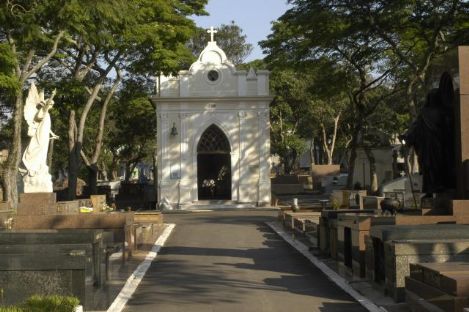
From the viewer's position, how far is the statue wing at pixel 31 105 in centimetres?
2044

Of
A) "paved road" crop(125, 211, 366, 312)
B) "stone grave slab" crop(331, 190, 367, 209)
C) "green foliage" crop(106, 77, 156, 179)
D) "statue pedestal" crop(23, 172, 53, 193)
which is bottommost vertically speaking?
"paved road" crop(125, 211, 366, 312)

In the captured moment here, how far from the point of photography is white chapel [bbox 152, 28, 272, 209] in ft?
125

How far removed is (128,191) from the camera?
4638cm

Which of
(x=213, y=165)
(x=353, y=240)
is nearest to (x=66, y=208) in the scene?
(x=353, y=240)

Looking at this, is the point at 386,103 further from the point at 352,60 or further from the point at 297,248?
the point at 297,248

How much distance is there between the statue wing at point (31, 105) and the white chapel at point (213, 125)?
56.7 ft

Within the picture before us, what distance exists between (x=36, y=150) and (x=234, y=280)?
30.3 ft

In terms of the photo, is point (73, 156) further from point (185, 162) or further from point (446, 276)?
point (446, 276)

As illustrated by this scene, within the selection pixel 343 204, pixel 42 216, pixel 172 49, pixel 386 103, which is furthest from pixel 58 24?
pixel 386 103

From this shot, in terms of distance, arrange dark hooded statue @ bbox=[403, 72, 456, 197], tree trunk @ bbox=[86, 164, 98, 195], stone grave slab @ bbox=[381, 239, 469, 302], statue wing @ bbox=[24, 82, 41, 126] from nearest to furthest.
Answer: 1. stone grave slab @ bbox=[381, 239, 469, 302]
2. dark hooded statue @ bbox=[403, 72, 456, 197]
3. statue wing @ bbox=[24, 82, 41, 126]
4. tree trunk @ bbox=[86, 164, 98, 195]

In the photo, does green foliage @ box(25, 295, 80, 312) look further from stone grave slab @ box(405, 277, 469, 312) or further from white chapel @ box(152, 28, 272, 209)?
white chapel @ box(152, 28, 272, 209)

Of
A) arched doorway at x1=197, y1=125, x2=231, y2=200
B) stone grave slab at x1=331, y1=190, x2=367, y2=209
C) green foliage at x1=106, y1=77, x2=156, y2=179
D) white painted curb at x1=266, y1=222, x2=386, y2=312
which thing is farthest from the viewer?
green foliage at x1=106, y1=77, x2=156, y2=179

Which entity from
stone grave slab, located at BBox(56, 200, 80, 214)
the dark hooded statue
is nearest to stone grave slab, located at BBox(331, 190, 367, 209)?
stone grave slab, located at BBox(56, 200, 80, 214)

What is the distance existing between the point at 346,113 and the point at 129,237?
1714 inches
